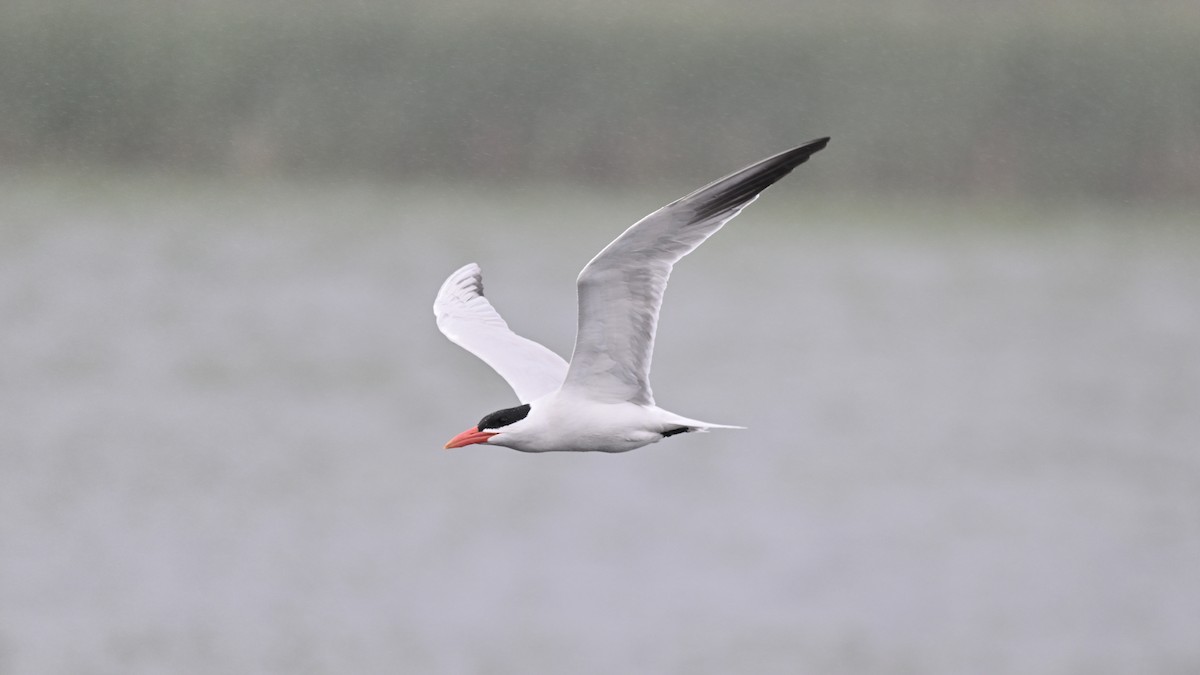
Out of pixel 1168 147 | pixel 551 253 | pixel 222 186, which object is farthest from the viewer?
pixel 222 186

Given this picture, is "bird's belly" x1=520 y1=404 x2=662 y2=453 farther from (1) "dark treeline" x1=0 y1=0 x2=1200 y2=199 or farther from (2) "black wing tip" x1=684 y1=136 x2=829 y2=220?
(1) "dark treeline" x1=0 y1=0 x2=1200 y2=199

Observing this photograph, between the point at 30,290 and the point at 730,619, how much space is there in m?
10.5

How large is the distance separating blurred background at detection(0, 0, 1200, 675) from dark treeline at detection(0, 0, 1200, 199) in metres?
0.05

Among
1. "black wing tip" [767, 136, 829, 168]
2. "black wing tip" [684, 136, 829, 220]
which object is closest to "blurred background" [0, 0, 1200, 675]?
"black wing tip" [684, 136, 829, 220]

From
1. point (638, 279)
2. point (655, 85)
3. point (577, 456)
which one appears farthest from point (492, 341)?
point (655, 85)

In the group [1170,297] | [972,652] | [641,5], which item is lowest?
[972,652]

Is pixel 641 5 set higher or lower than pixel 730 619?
higher

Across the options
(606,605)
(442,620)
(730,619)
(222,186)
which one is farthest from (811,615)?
(222,186)

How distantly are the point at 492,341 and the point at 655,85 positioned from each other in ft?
40.0

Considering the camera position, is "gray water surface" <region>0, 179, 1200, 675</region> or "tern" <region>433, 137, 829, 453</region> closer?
"tern" <region>433, 137, 829, 453</region>

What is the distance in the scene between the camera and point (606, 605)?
1587cm

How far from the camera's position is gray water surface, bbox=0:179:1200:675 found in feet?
50.0

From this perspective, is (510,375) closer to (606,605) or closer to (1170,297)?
(606,605)

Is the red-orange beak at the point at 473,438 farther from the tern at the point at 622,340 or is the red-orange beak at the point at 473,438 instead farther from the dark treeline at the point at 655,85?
the dark treeline at the point at 655,85
